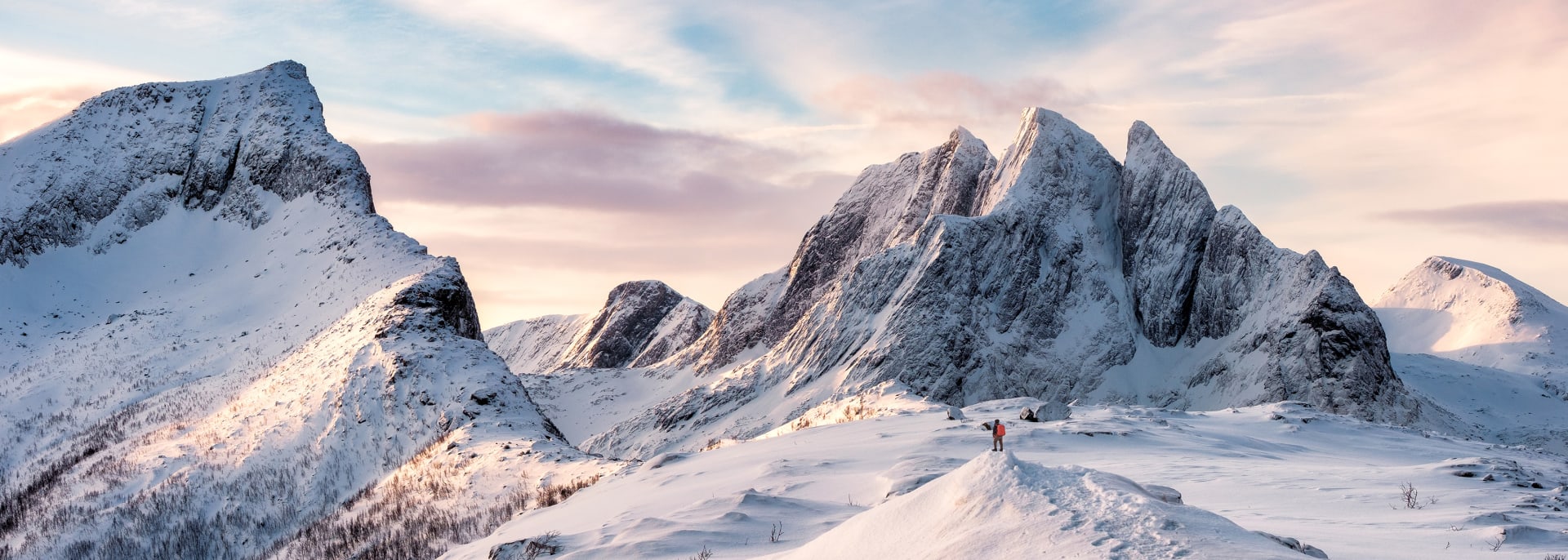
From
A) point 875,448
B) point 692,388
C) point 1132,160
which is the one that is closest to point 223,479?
point 875,448

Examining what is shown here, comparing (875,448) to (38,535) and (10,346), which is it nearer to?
(38,535)

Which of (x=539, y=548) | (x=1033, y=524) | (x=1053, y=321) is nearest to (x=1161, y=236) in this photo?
(x=1053, y=321)

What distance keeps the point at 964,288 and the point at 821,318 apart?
12.7m

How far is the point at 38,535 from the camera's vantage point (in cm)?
3344

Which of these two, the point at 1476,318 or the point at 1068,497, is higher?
the point at 1476,318

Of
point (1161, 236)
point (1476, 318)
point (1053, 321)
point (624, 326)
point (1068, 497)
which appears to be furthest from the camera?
point (624, 326)

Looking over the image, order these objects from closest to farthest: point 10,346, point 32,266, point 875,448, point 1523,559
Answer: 1. point 1523,559
2. point 875,448
3. point 10,346
4. point 32,266

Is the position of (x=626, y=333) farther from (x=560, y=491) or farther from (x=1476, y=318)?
(x=560, y=491)

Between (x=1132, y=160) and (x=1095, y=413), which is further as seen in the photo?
(x=1132, y=160)

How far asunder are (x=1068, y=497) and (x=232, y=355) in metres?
50.8

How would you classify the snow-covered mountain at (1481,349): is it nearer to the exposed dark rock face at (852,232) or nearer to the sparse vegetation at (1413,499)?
the exposed dark rock face at (852,232)

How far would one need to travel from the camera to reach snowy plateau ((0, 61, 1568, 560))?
13945 millimetres

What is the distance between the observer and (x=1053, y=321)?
95250mm

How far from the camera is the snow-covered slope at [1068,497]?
9.27m
